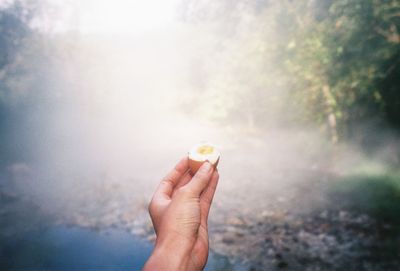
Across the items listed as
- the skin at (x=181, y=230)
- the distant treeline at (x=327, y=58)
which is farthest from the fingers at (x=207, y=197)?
the distant treeline at (x=327, y=58)

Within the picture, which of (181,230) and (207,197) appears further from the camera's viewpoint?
(207,197)

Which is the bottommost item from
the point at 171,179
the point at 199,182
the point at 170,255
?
the point at 170,255

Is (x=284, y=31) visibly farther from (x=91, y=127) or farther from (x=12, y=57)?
(x=91, y=127)

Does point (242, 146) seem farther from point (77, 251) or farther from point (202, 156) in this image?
point (202, 156)

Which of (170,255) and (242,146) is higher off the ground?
(242,146)

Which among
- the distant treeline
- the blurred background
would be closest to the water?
the blurred background

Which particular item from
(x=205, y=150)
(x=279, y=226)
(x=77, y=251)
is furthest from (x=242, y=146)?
(x=205, y=150)
